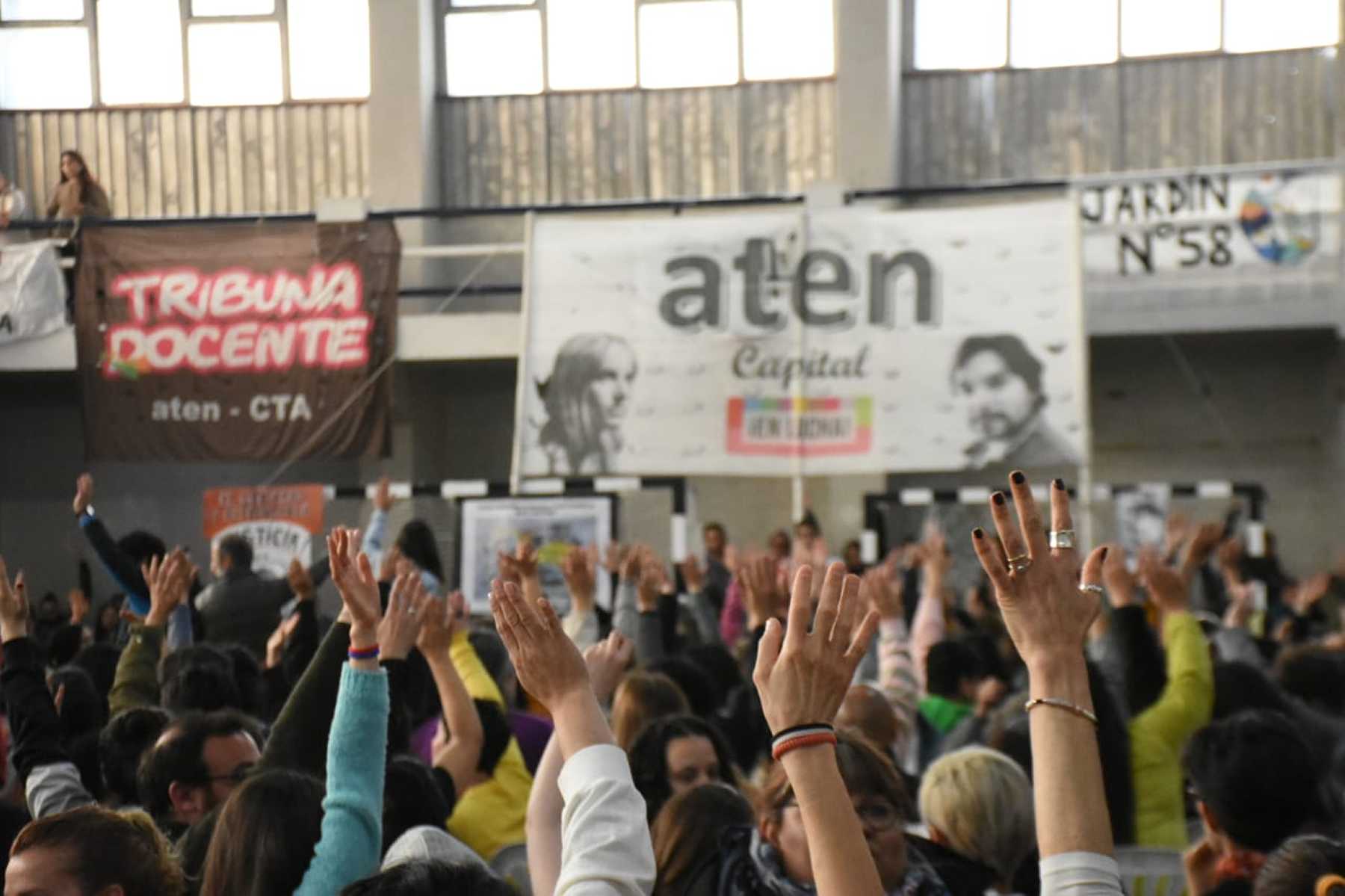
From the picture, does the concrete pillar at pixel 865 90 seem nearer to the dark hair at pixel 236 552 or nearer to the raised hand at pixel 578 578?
the dark hair at pixel 236 552

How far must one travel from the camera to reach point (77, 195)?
47.7 feet

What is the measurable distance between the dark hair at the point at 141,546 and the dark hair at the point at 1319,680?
15.9 ft

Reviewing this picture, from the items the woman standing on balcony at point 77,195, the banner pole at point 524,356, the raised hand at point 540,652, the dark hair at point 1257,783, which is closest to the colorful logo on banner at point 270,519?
the banner pole at point 524,356

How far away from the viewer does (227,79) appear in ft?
53.9

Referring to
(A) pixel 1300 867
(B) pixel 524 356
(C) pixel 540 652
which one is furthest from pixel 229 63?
(A) pixel 1300 867

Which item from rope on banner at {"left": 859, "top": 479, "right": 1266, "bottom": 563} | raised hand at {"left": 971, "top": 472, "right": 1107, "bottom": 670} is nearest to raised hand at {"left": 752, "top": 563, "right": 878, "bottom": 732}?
raised hand at {"left": 971, "top": 472, "right": 1107, "bottom": 670}

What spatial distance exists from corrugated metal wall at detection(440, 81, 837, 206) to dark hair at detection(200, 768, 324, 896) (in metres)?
13.5

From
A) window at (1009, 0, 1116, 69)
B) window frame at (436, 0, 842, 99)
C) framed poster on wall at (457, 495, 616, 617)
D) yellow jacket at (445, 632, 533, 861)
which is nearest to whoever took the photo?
yellow jacket at (445, 632, 533, 861)

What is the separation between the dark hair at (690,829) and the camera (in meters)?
3.04

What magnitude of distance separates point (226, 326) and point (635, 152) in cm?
508

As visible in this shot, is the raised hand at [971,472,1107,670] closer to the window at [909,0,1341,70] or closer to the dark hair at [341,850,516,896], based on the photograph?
the dark hair at [341,850,516,896]

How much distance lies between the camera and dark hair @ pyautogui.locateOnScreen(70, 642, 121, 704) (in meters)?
5.38

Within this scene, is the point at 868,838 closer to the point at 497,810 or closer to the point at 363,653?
the point at 363,653

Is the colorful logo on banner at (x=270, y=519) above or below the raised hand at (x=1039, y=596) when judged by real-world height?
below
